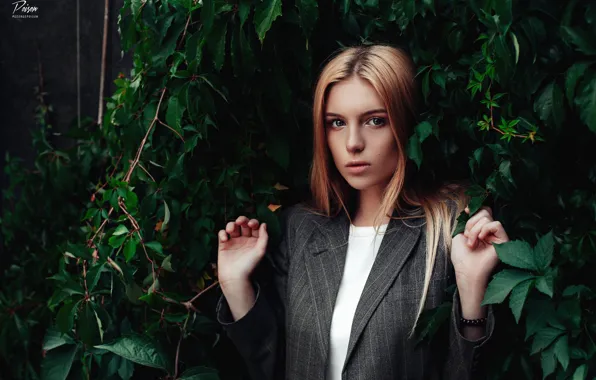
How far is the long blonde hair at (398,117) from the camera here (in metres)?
1.74

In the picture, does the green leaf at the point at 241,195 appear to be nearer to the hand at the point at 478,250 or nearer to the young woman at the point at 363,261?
the young woman at the point at 363,261

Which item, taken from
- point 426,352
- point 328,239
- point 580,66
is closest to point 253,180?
point 328,239

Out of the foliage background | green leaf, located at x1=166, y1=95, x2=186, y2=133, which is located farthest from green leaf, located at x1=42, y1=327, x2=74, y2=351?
green leaf, located at x1=166, y1=95, x2=186, y2=133

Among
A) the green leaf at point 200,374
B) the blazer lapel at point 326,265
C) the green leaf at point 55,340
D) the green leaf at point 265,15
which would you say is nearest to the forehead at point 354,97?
the green leaf at point 265,15

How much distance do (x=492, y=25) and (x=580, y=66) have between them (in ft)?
0.66

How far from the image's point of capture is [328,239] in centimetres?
192

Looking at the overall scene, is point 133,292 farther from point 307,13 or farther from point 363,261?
point 307,13

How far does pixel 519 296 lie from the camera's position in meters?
1.46

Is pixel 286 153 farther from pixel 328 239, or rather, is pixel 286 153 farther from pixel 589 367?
pixel 589 367

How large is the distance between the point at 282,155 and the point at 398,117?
0.41 metres

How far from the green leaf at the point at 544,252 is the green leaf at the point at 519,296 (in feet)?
0.13

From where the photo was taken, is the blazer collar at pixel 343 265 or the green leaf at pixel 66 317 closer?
the blazer collar at pixel 343 265

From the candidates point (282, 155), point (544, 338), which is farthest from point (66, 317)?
point (544, 338)

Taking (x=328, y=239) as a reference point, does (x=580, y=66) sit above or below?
above
